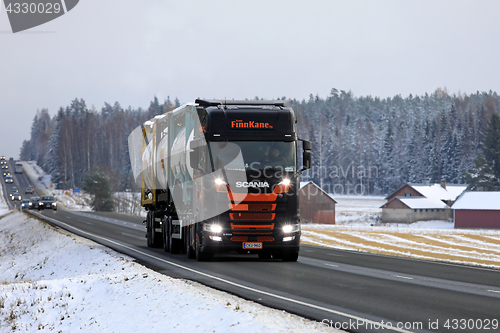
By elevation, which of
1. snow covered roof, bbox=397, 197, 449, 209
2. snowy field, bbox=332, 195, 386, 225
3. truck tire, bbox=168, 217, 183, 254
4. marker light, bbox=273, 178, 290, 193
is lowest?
→ snowy field, bbox=332, 195, 386, 225

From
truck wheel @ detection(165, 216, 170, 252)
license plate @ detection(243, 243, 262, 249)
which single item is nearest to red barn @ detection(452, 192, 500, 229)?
truck wheel @ detection(165, 216, 170, 252)

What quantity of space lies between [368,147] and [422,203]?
5978 cm

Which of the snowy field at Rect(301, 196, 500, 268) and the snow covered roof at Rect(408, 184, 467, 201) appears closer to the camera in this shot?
the snowy field at Rect(301, 196, 500, 268)

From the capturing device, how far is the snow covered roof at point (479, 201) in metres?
78.6

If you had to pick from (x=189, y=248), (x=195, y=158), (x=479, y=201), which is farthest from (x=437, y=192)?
(x=195, y=158)

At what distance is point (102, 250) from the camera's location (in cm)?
2277

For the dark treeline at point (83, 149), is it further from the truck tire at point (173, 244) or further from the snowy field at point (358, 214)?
the truck tire at point (173, 244)

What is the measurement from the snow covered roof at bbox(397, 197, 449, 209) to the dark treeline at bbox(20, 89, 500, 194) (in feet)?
116

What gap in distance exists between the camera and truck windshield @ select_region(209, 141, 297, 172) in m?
16.3

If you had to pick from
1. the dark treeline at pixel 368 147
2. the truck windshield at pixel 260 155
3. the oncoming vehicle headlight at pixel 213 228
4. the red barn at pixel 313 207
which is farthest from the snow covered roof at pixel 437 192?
the oncoming vehicle headlight at pixel 213 228

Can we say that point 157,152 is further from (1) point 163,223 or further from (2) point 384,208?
(2) point 384,208

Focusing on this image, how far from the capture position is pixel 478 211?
79.2 meters

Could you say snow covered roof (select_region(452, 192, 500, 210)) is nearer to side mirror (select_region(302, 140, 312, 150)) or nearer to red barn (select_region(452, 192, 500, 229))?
red barn (select_region(452, 192, 500, 229))

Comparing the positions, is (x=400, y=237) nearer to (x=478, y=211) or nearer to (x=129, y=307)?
(x=478, y=211)
